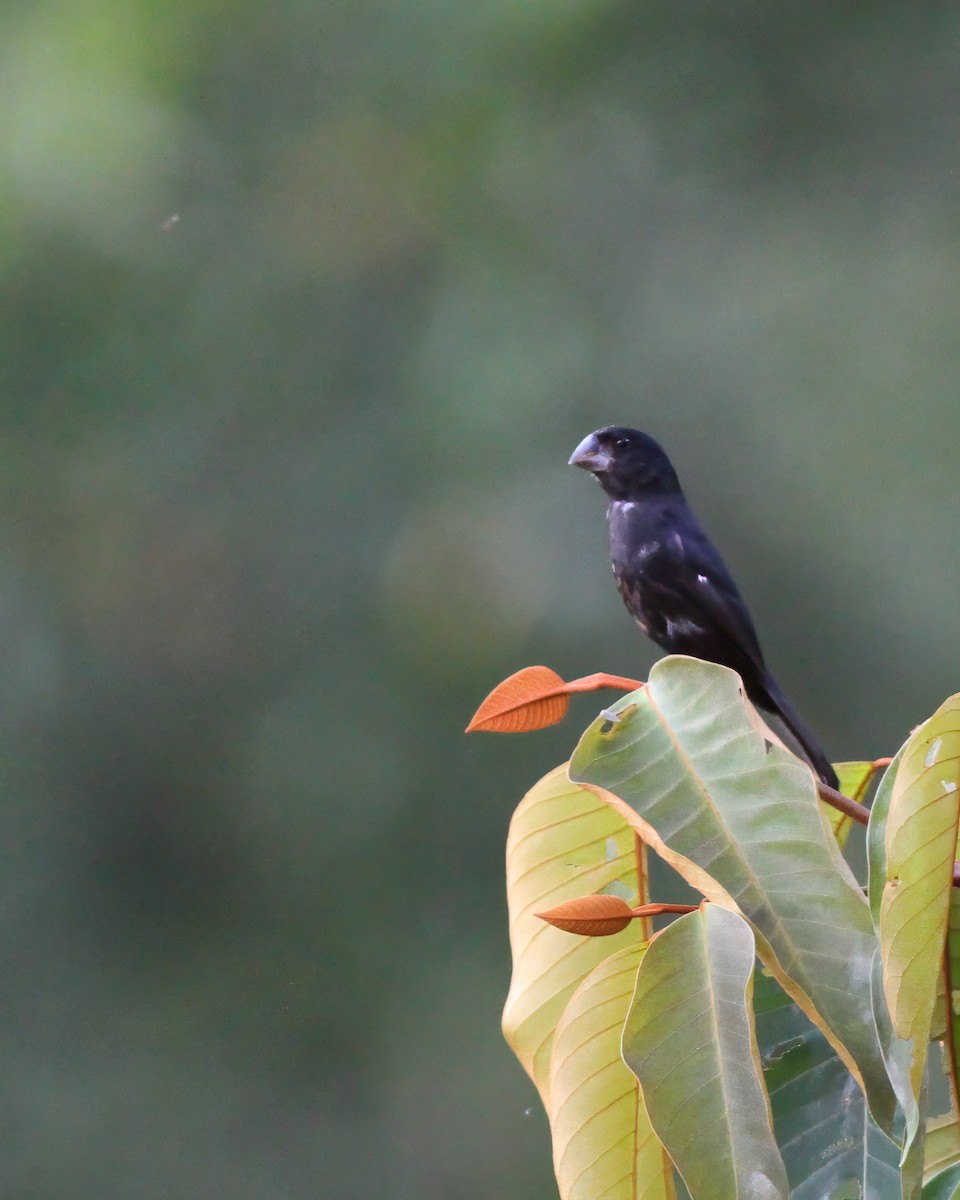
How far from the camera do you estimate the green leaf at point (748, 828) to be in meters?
0.53

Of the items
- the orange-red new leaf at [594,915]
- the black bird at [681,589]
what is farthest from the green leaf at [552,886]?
the black bird at [681,589]

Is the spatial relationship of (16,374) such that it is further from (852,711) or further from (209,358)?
(852,711)

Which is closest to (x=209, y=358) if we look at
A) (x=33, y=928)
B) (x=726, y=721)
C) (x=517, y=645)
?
(x=517, y=645)

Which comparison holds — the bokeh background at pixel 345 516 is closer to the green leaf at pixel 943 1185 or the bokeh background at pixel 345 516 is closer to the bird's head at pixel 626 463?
the bird's head at pixel 626 463

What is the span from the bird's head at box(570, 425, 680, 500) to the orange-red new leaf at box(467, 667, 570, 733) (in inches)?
39.0

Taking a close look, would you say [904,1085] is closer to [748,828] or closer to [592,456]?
[748,828]

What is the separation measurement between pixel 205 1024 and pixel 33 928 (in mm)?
856

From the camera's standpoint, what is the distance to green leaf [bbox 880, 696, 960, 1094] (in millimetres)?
492

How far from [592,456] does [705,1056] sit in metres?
1.31

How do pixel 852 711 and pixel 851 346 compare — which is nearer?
pixel 852 711

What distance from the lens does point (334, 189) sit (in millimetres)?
6191

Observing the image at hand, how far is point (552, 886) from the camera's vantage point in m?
0.68

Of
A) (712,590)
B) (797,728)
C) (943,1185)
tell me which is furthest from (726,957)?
(712,590)

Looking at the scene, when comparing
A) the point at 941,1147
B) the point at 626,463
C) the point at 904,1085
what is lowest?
the point at 941,1147
